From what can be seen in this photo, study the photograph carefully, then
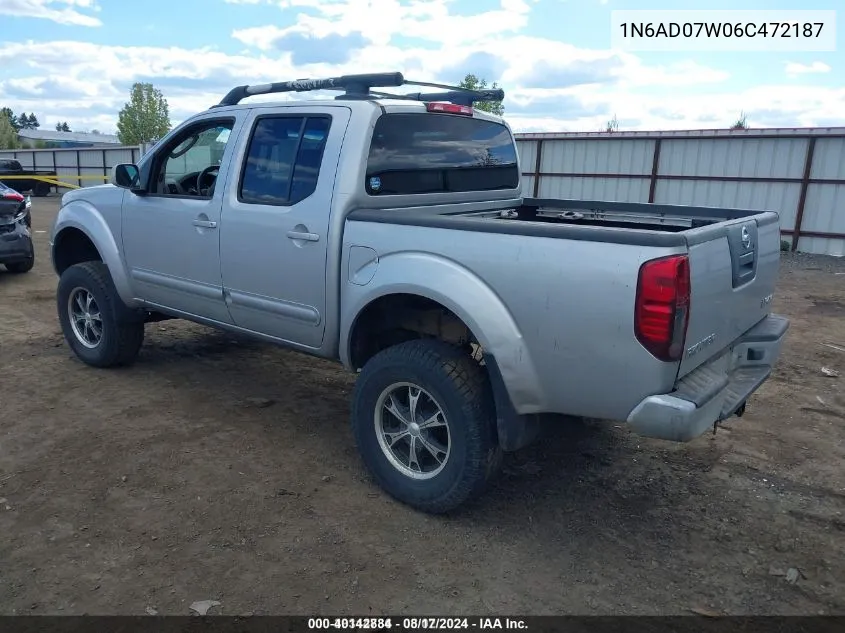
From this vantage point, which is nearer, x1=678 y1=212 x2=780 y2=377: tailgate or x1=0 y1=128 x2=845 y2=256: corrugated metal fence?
x1=678 y1=212 x2=780 y2=377: tailgate

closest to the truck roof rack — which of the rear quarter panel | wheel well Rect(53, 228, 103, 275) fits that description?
the rear quarter panel

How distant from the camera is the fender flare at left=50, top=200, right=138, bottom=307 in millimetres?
5056

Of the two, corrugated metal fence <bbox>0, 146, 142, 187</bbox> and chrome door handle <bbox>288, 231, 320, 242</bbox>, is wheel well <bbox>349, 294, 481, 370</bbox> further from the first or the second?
corrugated metal fence <bbox>0, 146, 142, 187</bbox>

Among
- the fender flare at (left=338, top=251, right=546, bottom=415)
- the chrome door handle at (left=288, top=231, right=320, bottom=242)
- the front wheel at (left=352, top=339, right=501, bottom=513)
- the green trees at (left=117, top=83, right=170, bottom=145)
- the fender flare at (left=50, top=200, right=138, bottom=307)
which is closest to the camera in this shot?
the fender flare at (left=338, top=251, right=546, bottom=415)

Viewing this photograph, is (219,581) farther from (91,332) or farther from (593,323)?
(91,332)

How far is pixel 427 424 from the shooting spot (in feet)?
11.1

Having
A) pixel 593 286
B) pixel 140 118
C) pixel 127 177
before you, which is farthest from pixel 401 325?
pixel 140 118

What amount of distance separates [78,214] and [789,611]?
207 inches

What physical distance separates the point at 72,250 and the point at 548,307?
15.0 ft

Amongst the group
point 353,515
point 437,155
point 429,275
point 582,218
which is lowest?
point 353,515

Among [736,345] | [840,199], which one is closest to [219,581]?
[736,345]

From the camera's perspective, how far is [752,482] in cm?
381

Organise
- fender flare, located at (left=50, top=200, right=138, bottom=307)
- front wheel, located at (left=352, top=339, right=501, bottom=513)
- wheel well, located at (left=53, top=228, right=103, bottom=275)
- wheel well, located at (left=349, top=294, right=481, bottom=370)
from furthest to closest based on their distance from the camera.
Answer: wheel well, located at (left=53, top=228, right=103, bottom=275) < fender flare, located at (left=50, top=200, right=138, bottom=307) < wheel well, located at (left=349, top=294, right=481, bottom=370) < front wheel, located at (left=352, top=339, right=501, bottom=513)

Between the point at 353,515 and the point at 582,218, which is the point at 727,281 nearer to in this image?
the point at 582,218
